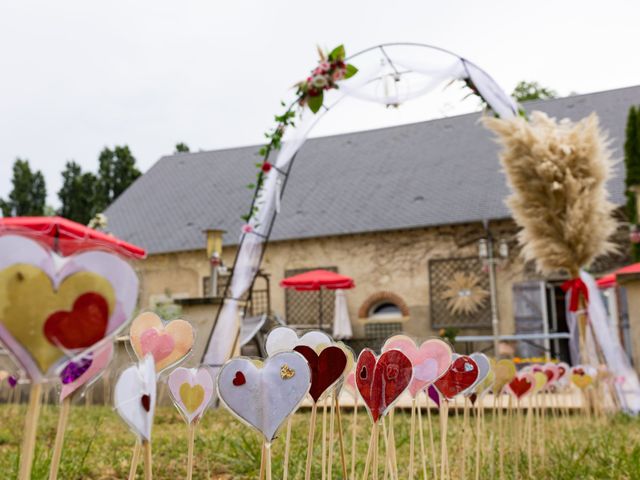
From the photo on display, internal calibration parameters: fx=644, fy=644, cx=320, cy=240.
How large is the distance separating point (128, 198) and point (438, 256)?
8720 millimetres

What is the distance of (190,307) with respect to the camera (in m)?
6.68

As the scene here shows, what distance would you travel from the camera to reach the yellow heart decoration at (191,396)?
4.34ft

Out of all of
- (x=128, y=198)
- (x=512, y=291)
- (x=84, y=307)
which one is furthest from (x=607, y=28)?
(x=128, y=198)

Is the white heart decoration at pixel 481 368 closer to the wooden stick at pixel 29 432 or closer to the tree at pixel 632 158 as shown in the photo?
the wooden stick at pixel 29 432

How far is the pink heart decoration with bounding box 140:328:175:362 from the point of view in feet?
4.24

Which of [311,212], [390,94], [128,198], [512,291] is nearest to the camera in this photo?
[390,94]

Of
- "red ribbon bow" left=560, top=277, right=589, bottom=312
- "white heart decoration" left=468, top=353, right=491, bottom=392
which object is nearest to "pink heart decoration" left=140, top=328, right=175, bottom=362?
"white heart decoration" left=468, top=353, right=491, bottom=392

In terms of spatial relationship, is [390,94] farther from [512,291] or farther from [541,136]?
[512,291]

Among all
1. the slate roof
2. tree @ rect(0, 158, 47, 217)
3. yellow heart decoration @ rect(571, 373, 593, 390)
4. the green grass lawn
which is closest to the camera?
the green grass lawn

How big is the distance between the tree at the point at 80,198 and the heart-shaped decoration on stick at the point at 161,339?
75.5ft

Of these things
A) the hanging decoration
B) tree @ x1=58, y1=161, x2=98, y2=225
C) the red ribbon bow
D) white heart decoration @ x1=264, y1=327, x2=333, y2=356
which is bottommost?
white heart decoration @ x1=264, y1=327, x2=333, y2=356

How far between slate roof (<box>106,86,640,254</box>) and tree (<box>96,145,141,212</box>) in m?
6.98

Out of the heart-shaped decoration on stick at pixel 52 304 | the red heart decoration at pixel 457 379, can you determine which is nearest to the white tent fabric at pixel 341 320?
the red heart decoration at pixel 457 379

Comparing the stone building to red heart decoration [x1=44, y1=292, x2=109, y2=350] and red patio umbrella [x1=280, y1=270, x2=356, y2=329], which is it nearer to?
red patio umbrella [x1=280, y1=270, x2=356, y2=329]
